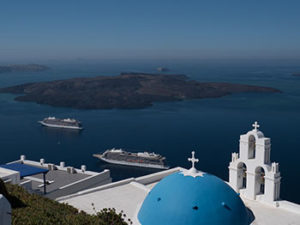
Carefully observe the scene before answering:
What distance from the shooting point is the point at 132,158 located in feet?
178

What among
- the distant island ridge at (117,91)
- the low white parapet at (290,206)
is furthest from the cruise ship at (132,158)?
the distant island ridge at (117,91)

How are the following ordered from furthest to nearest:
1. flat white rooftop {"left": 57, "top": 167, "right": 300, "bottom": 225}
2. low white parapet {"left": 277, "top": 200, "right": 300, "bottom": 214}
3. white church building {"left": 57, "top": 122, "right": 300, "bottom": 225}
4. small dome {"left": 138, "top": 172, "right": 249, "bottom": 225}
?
low white parapet {"left": 277, "top": 200, "right": 300, "bottom": 214}, flat white rooftop {"left": 57, "top": 167, "right": 300, "bottom": 225}, white church building {"left": 57, "top": 122, "right": 300, "bottom": 225}, small dome {"left": 138, "top": 172, "right": 249, "bottom": 225}

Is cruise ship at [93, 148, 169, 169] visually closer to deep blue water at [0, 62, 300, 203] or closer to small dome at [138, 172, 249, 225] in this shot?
deep blue water at [0, 62, 300, 203]

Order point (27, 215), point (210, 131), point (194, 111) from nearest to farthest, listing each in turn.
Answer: point (27, 215)
point (210, 131)
point (194, 111)

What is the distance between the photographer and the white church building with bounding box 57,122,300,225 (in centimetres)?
1202

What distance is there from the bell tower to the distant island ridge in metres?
82.9

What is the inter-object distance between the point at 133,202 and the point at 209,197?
596cm

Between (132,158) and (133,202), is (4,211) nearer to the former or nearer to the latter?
(133,202)

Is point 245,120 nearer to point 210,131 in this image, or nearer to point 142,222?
point 210,131

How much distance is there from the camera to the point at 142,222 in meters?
12.6

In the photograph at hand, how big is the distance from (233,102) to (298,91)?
3285 cm

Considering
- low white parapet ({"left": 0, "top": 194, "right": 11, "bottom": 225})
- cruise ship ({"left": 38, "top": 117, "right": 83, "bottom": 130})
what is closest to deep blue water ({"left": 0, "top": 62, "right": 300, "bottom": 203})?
cruise ship ({"left": 38, "top": 117, "right": 83, "bottom": 130})

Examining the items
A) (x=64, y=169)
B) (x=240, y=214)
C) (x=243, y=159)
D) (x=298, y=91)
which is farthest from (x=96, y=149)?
(x=298, y=91)

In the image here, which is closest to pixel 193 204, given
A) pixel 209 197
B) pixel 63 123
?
pixel 209 197
